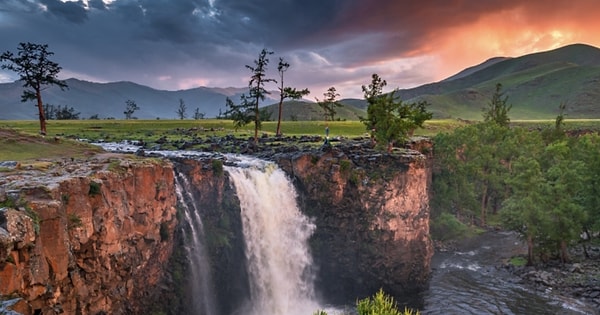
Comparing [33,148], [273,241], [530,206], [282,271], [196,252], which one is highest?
[33,148]

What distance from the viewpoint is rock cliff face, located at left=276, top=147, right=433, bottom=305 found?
43.8m

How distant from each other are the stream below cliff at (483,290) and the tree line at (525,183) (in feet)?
→ 15.6

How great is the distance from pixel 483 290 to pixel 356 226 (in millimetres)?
14886

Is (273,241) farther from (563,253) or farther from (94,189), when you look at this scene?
(563,253)

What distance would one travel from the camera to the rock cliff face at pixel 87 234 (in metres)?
17.6

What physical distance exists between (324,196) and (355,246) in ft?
21.4

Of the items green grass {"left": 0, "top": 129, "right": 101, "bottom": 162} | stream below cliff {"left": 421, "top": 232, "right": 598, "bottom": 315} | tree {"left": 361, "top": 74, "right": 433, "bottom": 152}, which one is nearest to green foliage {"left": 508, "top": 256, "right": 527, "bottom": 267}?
stream below cliff {"left": 421, "top": 232, "right": 598, "bottom": 315}

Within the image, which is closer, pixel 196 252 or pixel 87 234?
pixel 87 234

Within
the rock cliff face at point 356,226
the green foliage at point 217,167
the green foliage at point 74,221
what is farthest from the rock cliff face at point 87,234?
the rock cliff face at point 356,226

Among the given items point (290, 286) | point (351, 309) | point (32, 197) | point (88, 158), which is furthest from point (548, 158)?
point (32, 197)

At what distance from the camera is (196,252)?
113 ft

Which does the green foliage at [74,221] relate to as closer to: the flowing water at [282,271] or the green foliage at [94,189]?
the green foliage at [94,189]

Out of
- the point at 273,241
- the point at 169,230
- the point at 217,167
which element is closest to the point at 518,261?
the point at 273,241

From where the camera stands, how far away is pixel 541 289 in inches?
1665
